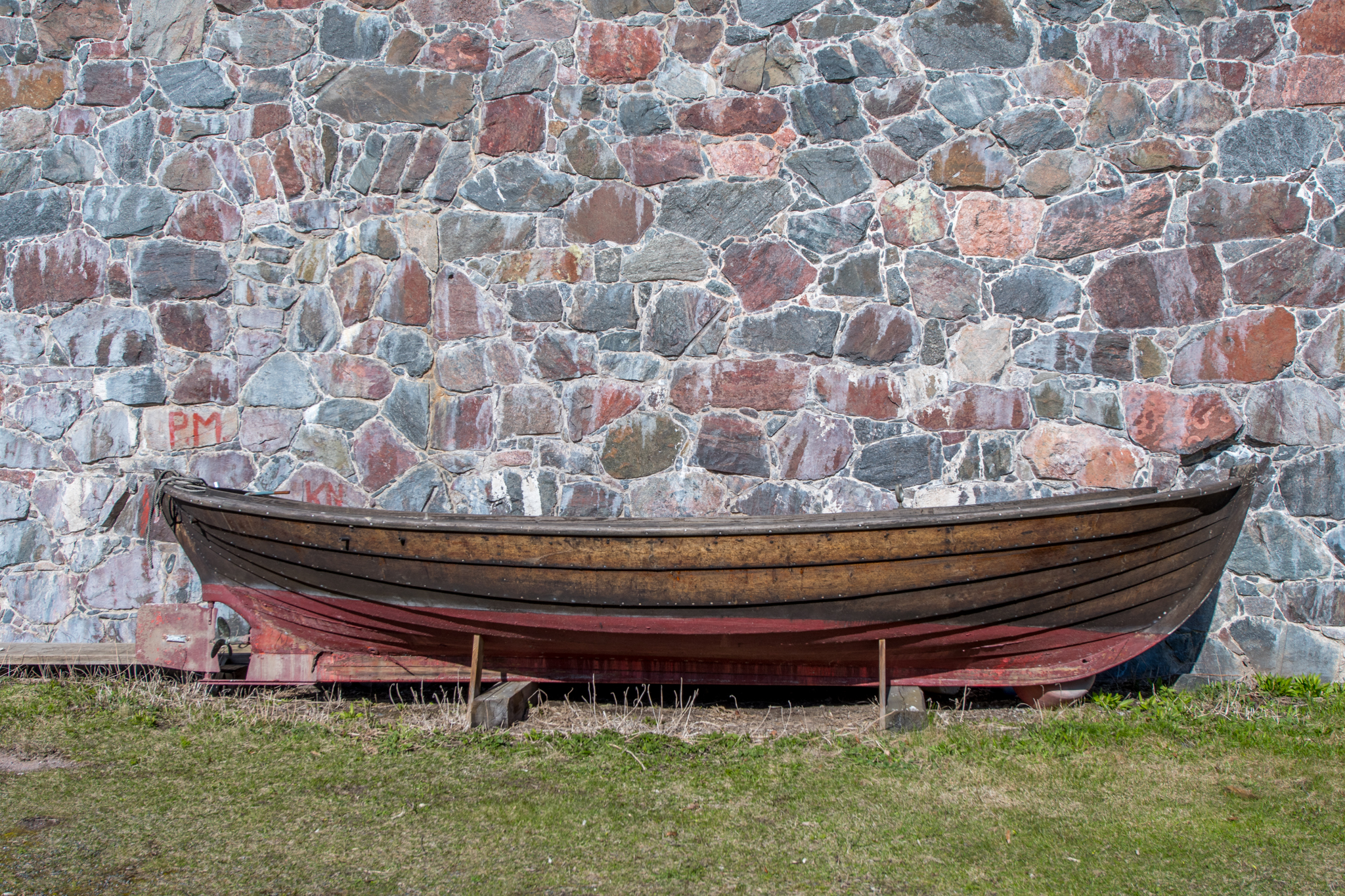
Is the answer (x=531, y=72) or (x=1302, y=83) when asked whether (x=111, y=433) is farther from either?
(x=1302, y=83)

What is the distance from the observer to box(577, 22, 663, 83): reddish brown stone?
5.27 meters

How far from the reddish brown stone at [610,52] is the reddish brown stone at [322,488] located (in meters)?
2.75

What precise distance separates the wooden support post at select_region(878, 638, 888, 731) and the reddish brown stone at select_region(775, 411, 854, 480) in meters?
1.22

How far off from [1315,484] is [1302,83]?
211 cm

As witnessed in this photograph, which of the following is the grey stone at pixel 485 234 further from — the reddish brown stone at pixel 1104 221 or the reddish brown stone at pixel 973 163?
the reddish brown stone at pixel 1104 221

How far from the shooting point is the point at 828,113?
5.14m

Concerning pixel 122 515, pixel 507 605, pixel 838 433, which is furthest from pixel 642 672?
pixel 122 515

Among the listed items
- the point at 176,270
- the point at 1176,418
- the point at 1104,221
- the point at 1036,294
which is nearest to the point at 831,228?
the point at 1036,294

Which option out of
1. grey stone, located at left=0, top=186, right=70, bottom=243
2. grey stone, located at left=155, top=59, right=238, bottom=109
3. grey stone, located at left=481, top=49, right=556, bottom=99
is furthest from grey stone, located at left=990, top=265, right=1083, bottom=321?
grey stone, located at left=0, top=186, right=70, bottom=243

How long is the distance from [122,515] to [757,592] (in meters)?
3.82

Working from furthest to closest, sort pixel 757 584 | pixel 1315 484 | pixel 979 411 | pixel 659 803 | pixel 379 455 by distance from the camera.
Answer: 1. pixel 379 455
2. pixel 979 411
3. pixel 1315 484
4. pixel 757 584
5. pixel 659 803

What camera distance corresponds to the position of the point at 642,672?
4457mm

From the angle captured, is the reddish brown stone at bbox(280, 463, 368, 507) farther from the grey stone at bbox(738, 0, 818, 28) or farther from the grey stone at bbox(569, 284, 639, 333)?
the grey stone at bbox(738, 0, 818, 28)

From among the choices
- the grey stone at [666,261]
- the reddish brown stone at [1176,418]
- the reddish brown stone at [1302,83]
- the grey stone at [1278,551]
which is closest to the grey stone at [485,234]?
the grey stone at [666,261]
